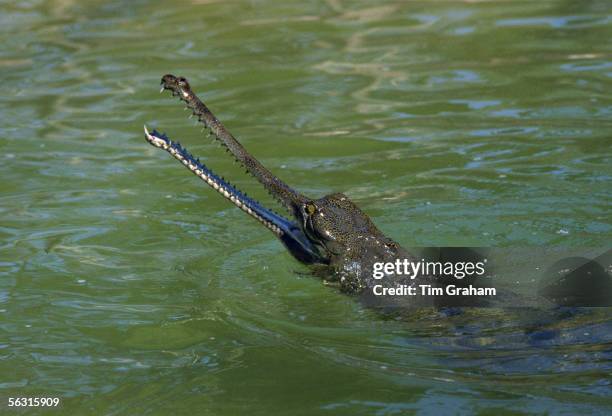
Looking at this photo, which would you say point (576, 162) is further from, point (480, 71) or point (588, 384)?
point (588, 384)

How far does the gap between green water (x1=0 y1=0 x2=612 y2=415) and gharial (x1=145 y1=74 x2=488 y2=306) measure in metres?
0.21

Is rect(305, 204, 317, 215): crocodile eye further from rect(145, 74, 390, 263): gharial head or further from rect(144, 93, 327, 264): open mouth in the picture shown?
rect(144, 93, 327, 264): open mouth

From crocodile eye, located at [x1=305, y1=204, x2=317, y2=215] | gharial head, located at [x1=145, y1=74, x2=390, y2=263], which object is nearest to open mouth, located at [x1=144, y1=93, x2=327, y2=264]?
gharial head, located at [x1=145, y1=74, x2=390, y2=263]

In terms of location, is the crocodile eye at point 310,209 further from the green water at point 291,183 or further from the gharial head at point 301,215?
the green water at point 291,183

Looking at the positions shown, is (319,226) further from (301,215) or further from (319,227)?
(301,215)

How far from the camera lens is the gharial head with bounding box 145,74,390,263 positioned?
650 cm

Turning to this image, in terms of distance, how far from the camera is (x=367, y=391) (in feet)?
16.9

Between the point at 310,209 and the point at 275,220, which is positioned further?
the point at 275,220

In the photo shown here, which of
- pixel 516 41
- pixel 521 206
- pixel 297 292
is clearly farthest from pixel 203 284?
pixel 516 41

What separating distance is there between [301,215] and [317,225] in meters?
0.14

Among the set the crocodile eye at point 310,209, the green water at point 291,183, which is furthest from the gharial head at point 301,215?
the green water at point 291,183

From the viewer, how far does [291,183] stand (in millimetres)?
8797

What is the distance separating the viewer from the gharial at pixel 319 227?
21.0ft

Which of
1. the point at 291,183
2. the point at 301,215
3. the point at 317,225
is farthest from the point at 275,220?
the point at 291,183
